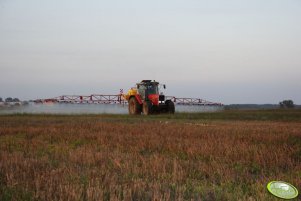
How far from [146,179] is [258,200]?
1612mm

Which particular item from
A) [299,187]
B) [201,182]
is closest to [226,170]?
[201,182]

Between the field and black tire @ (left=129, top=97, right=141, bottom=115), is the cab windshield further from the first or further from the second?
the field

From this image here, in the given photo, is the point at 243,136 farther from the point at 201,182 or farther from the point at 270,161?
the point at 201,182

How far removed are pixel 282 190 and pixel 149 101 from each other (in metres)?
23.0

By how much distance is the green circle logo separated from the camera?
494cm

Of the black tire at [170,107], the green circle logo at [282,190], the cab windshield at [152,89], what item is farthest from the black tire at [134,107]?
the green circle logo at [282,190]

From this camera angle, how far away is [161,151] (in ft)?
30.3

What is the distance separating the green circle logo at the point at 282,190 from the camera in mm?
Result: 4941

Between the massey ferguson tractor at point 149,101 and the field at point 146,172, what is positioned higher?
the massey ferguson tractor at point 149,101

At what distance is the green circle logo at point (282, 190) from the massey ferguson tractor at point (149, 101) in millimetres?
22251

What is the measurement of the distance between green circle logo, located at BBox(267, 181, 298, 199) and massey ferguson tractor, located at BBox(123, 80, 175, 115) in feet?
73.0

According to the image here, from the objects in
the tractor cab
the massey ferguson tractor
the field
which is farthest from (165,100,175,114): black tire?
the field

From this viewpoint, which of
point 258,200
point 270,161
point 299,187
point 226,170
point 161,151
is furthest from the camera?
point 161,151

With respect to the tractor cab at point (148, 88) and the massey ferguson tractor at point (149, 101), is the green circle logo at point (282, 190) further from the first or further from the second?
the tractor cab at point (148, 88)
